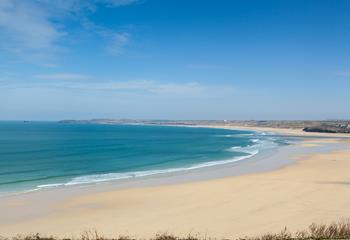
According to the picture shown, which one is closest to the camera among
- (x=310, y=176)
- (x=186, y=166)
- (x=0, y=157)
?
(x=310, y=176)

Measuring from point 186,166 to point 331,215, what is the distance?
18.3 metres

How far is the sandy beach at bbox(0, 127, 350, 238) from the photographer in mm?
13789

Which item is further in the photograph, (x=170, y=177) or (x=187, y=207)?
(x=170, y=177)

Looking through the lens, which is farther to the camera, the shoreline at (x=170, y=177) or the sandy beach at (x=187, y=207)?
the shoreline at (x=170, y=177)

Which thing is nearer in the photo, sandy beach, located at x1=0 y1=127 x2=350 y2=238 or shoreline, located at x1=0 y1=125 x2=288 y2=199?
sandy beach, located at x1=0 y1=127 x2=350 y2=238

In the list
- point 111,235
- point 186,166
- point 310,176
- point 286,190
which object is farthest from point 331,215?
point 186,166

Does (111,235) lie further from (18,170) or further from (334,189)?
(18,170)

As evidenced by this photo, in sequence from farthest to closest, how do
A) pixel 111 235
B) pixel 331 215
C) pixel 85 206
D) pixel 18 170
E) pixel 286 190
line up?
pixel 18 170, pixel 286 190, pixel 85 206, pixel 331 215, pixel 111 235

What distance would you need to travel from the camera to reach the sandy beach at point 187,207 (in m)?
13.8

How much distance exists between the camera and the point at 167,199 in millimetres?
18688

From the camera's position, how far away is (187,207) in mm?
17078

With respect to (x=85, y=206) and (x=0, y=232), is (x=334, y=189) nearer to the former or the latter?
(x=85, y=206)

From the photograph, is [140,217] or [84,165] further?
[84,165]

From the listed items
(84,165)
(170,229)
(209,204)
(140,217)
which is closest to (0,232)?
(140,217)
